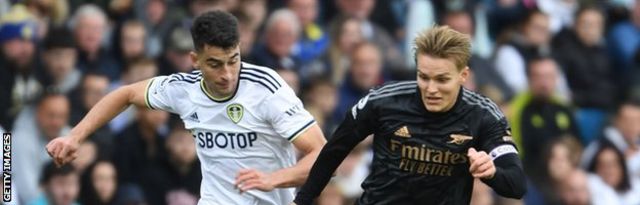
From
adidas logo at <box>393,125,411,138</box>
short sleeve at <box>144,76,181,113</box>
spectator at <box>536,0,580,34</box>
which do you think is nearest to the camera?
adidas logo at <box>393,125,411,138</box>

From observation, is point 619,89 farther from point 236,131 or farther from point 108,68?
point 236,131

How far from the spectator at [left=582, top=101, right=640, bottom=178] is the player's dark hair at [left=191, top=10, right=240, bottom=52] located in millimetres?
7409

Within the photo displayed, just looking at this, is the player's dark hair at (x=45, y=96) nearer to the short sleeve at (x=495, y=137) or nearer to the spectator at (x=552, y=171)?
the spectator at (x=552, y=171)

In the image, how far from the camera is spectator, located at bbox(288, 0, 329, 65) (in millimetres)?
16375

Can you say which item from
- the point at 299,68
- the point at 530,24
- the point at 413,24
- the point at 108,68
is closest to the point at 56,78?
the point at 108,68

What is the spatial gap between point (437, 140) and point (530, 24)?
27.7ft

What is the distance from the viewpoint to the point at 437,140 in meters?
A: 9.62

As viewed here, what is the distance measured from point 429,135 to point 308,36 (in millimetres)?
6994

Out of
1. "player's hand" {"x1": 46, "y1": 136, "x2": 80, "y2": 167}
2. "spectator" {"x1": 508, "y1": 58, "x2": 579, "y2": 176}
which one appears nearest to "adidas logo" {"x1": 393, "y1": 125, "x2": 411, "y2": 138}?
"player's hand" {"x1": 46, "y1": 136, "x2": 80, "y2": 167}

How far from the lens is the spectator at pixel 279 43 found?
51.4 feet

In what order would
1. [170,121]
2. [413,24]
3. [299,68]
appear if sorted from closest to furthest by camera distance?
[170,121], [299,68], [413,24]

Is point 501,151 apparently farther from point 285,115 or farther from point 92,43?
point 92,43

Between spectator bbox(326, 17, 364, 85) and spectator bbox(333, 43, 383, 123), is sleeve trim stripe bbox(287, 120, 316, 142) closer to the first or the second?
spectator bbox(333, 43, 383, 123)
